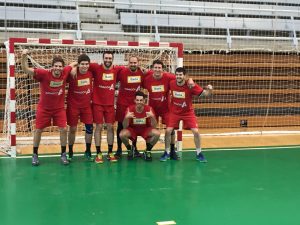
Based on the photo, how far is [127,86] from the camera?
536 cm

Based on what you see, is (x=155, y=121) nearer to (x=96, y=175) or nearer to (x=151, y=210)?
→ (x=96, y=175)

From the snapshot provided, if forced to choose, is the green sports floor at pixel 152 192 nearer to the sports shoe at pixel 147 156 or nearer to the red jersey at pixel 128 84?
the sports shoe at pixel 147 156

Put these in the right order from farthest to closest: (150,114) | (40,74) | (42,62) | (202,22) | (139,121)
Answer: (202,22)
(42,62)
(139,121)
(150,114)
(40,74)

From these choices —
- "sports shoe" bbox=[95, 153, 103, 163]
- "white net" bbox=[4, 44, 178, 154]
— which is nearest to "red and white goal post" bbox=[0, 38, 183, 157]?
"white net" bbox=[4, 44, 178, 154]

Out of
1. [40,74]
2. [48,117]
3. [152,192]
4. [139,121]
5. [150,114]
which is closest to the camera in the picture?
[152,192]

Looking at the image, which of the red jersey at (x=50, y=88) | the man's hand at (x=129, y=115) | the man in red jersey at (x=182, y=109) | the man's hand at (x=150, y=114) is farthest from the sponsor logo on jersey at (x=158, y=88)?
the red jersey at (x=50, y=88)

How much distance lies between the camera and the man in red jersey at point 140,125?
204 inches

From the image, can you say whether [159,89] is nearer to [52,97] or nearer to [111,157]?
[111,157]

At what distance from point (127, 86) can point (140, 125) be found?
2.02 ft

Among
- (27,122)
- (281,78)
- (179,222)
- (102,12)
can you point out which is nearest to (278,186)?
(179,222)

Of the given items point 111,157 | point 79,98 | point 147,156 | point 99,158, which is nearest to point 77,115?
point 79,98

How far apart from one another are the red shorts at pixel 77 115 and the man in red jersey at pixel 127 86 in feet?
1.57

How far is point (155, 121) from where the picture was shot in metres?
5.25

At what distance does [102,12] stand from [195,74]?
3.11 m
